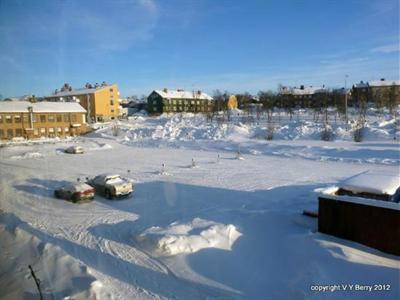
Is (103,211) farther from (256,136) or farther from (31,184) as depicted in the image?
(256,136)

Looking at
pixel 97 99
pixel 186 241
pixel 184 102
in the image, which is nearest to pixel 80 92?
pixel 97 99

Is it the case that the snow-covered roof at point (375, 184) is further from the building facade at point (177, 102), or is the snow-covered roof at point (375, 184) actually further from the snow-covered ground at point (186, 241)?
the building facade at point (177, 102)

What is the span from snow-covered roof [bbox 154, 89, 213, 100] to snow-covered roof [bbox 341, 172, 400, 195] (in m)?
83.5

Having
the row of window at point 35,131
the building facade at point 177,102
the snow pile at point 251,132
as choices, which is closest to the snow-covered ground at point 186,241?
the snow pile at point 251,132

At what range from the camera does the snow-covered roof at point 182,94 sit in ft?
310

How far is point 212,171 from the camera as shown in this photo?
24391 mm

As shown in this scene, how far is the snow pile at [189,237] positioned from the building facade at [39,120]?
4494 cm

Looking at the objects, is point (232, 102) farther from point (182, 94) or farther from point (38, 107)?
point (38, 107)

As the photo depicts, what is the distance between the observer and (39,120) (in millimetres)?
57094

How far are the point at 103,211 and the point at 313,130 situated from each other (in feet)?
112

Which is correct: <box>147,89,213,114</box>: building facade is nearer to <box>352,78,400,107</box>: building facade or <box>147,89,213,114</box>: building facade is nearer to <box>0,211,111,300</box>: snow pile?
<box>352,78,400,107</box>: building facade

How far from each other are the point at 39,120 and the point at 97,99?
22155 mm

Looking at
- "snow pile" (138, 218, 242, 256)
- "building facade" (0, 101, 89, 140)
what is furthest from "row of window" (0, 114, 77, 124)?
"snow pile" (138, 218, 242, 256)

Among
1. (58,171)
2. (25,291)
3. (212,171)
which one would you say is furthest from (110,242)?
(58,171)
